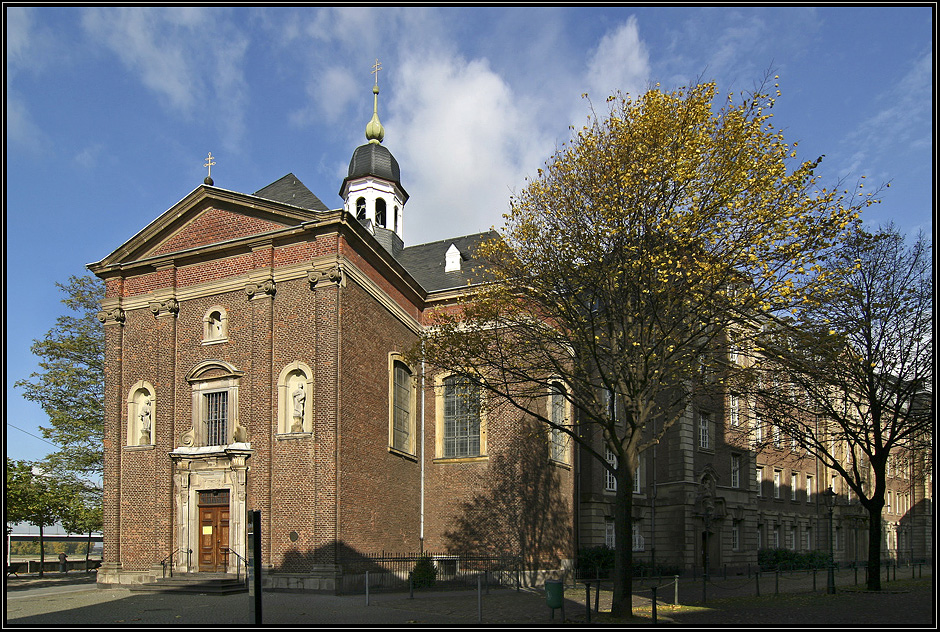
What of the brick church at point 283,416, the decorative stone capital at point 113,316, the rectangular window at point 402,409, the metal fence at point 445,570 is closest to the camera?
the brick church at point 283,416

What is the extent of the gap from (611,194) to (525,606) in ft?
32.7

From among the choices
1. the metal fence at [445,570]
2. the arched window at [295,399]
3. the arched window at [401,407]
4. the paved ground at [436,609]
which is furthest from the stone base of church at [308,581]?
the arched window at [401,407]

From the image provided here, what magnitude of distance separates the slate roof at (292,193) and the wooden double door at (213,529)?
927cm

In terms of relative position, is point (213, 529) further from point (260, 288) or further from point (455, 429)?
point (455, 429)

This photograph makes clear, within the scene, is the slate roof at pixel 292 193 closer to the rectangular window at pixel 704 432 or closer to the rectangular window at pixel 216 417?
the rectangular window at pixel 216 417

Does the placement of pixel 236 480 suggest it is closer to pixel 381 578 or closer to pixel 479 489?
pixel 381 578

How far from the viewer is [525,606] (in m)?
17.8

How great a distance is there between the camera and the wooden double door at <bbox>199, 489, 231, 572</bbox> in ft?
71.4

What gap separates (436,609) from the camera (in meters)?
17.3

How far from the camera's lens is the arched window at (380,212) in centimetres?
3771

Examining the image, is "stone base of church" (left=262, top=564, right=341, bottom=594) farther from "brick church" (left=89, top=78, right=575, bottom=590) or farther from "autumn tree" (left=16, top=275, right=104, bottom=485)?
"autumn tree" (left=16, top=275, right=104, bottom=485)

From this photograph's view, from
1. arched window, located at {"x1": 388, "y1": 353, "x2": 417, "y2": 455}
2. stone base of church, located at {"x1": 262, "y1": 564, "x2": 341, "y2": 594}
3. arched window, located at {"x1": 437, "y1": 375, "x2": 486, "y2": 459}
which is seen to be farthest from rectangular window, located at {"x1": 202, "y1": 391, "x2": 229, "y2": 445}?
arched window, located at {"x1": 437, "y1": 375, "x2": 486, "y2": 459}

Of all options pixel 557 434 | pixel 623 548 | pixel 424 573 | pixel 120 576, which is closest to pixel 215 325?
pixel 120 576

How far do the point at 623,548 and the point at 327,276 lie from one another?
11379 millimetres
